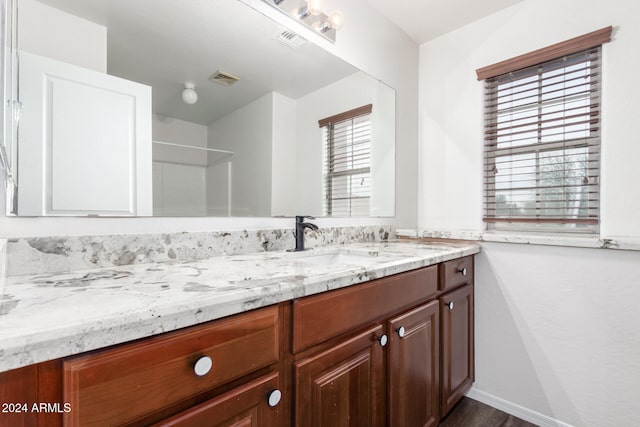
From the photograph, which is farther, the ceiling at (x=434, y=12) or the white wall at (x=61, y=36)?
the ceiling at (x=434, y=12)

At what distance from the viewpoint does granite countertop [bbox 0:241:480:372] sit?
0.43 m

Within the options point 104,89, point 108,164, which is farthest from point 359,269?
point 104,89

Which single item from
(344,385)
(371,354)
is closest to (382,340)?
(371,354)

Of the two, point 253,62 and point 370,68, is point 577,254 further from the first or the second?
point 253,62

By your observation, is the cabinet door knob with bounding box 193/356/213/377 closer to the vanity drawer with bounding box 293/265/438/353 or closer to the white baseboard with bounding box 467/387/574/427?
the vanity drawer with bounding box 293/265/438/353

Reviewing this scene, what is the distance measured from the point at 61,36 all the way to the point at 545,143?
7.43ft

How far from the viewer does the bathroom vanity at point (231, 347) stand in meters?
0.44

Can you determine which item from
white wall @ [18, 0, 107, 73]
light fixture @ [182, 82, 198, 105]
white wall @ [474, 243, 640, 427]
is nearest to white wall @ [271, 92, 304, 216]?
A: light fixture @ [182, 82, 198, 105]

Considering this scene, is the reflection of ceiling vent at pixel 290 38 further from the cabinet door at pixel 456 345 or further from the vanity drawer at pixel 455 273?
the cabinet door at pixel 456 345

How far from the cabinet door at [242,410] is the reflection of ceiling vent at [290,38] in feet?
4.62

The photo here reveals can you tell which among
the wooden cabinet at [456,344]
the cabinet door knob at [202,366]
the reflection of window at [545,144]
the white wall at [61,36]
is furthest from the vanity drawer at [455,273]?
the white wall at [61,36]

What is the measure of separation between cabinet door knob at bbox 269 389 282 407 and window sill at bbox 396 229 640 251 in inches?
59.4

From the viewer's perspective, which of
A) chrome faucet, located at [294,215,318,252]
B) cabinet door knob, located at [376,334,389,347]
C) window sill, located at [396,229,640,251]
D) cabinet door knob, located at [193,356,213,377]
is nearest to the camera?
cabinet door knob, located at [193,356,213,377]

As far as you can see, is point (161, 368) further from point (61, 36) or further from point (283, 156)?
point (283, 156)
